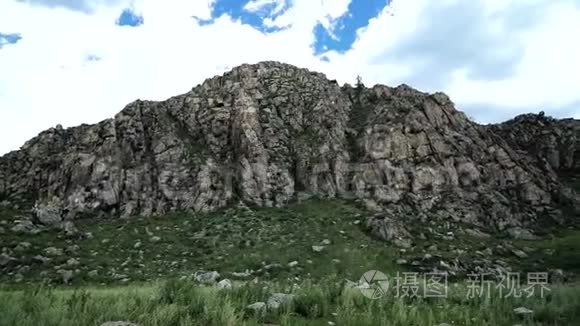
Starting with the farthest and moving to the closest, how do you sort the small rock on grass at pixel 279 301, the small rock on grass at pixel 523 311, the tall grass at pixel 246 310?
the small rock on grass at pixel 523 311 → the small rock on grass at pixel 279 301 → the tall grass at pixel 246 310

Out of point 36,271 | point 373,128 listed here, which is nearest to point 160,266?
point 36,271

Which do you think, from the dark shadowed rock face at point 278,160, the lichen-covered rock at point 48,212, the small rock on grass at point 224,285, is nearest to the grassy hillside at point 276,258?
the small rock on grass at point 224,285

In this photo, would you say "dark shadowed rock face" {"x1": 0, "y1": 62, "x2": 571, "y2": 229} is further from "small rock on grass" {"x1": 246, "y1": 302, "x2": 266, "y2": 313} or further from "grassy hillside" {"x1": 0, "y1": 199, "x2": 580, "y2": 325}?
"small rock on grass" {"x1": 246, "y1": 302, "x2": 266, "y2": 313}

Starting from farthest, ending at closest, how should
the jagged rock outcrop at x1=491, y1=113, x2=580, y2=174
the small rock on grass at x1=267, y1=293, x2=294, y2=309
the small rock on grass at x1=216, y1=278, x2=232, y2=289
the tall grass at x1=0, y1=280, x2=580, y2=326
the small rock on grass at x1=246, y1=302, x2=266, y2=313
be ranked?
the jagged rock outcrop at x1=491, y1=113, x2=580, y2=174 < the small rock on grass at x1=216, y1=278, x2=232, y2=289 < the small rock on grass at x1=267, y1=293, x2=294, y2=309 < the small rock on grass at x1=246, y1=302, x2=266, y2=313 < the tall grass at x1=0, y1=280, x2=580, y2=326

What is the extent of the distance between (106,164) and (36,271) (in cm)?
1741

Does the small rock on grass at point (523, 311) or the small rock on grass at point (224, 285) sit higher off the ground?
the small rock on grass at point (523, 311)

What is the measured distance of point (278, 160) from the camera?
151ft

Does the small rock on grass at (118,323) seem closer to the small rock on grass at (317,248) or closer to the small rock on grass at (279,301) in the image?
the small rock on grass at (279,301)

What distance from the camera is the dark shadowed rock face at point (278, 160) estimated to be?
1667 inches

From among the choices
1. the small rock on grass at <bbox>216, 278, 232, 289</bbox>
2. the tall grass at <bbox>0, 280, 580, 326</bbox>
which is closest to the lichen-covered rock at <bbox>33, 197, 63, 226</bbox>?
the small rock on grass at <bbox>216, 278, 232, 289</bbox>

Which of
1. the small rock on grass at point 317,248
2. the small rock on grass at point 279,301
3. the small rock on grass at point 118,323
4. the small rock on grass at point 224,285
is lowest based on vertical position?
the small rock on grass at point 317,248

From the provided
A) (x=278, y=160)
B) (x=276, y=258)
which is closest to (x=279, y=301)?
(x=276, y=258)

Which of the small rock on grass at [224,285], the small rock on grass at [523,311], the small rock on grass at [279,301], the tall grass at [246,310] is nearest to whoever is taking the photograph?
the tall grass at [246,310]

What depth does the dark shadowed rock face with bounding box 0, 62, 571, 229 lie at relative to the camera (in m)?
42.3
